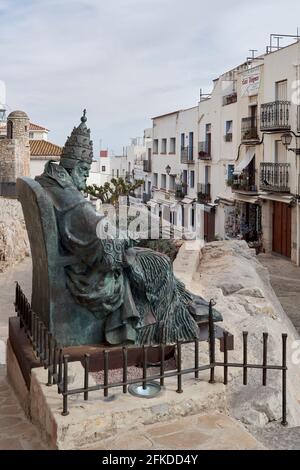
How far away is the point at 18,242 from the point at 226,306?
8238 mm

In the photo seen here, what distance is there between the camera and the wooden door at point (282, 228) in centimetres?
1973

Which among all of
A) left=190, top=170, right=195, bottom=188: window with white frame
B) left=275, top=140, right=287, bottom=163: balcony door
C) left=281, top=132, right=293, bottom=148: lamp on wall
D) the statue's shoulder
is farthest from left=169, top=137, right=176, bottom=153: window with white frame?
the statue's shoulder

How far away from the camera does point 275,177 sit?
19906mm

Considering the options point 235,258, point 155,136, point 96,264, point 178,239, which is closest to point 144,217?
point 178,239

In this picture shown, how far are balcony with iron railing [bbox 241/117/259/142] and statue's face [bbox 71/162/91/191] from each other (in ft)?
59.2

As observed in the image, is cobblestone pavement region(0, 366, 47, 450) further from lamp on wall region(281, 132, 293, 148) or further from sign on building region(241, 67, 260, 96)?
sign on building region(241, 67, 260, 96)

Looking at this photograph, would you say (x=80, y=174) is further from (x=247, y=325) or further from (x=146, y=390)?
(x=247, y=325)

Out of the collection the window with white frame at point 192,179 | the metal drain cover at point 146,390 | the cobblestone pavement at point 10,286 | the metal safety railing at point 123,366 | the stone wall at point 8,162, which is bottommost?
the cobblestone pavement at point 10,286

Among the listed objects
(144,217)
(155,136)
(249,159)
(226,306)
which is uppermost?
(155,136)

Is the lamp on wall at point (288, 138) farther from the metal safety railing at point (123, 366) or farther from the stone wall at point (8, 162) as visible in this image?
the metal safety railing at point (123, 366)

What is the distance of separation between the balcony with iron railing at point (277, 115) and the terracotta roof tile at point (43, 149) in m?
15.0

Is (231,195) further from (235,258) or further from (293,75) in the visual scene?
(235,258)

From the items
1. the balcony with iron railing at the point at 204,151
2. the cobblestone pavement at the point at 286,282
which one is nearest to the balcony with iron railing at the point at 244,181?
the cobblestone pavement at the point at 286,282

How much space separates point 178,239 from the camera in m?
12.0
